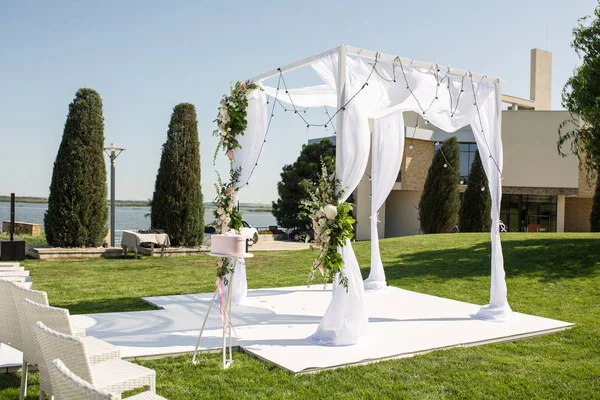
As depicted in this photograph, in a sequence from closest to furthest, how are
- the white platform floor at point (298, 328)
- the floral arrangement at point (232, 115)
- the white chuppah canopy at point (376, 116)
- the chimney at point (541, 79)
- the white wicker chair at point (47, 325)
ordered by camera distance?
the white wicker chair at point (47, 325) → the white platform floor at point (298, 328) → the white chuppah canopy at point (376, 116) → the floral arrangement at point (232, 115) → the chimney at point (541, 79)

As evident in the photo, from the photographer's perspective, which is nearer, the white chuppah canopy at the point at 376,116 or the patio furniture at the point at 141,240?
the white chuppah canopy at the point at 376,116

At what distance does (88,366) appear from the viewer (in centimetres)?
324

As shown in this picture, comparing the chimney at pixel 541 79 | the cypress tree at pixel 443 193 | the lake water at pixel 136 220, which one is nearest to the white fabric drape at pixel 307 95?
the lake water at pixel 136 220

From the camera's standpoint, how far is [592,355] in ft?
21.2

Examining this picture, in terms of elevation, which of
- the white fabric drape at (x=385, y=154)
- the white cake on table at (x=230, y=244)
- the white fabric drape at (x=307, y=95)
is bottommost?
the white cake on table at (x=230, y=244)

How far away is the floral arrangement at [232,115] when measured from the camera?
7.54 metres

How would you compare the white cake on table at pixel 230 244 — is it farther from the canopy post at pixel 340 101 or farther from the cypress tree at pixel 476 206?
the cypress tree at pixel 476 206

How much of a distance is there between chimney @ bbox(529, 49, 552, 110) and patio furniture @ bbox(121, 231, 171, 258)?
30979 mm

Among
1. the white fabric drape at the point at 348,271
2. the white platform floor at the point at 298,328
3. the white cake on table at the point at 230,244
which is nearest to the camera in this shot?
the white cake on table at the point at 230,244

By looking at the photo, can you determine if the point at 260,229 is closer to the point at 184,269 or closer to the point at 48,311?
the point at 184,269

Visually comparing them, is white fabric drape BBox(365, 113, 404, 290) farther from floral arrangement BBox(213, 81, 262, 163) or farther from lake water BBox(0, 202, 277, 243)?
lake water BBox(0, 202, 277, 243)

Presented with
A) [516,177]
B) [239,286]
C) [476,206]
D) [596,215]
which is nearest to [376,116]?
[239,286]

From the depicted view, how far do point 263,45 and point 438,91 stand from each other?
4878 millimetres

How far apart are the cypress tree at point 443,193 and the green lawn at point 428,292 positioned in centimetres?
460
